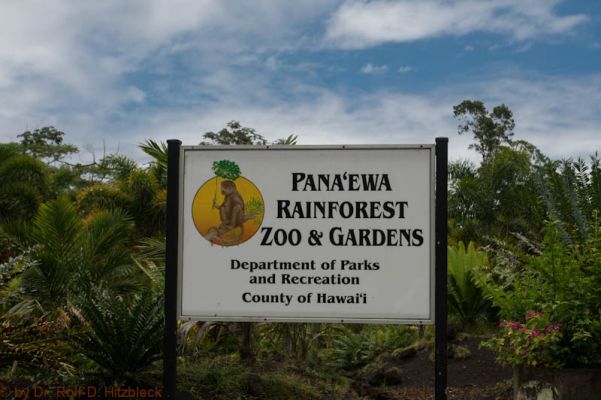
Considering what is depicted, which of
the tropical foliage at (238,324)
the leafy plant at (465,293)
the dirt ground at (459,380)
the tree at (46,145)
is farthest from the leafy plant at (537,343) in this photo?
the tree at (46,145)

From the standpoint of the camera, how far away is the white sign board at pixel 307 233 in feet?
18.1

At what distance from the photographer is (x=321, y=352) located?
13539 millimetres

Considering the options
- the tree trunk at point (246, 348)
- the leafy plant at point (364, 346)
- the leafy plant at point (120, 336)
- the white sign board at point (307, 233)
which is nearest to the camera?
the white sign board at point (307, 233)

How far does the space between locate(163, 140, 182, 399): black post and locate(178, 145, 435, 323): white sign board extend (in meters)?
0.06

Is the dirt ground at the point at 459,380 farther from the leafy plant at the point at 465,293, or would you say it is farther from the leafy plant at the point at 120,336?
the leafy plant at the point at 120,336

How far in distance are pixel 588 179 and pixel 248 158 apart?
18.8 ft

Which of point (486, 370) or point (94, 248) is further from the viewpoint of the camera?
point (94, 248)

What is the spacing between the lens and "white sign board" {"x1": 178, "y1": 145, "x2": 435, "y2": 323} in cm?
552

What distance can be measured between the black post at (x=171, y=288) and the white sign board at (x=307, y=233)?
60mm

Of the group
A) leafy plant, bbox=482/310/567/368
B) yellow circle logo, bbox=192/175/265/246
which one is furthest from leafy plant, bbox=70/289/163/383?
leafy plant, bbox=482/310/567/368

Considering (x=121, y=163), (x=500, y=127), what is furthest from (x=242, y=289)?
(x=500, y=127)

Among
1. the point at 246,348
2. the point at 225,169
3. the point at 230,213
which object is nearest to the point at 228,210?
the point at 230,213

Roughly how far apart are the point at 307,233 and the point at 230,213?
647 millimetres

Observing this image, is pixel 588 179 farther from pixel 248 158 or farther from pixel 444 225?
pixel 248 158
